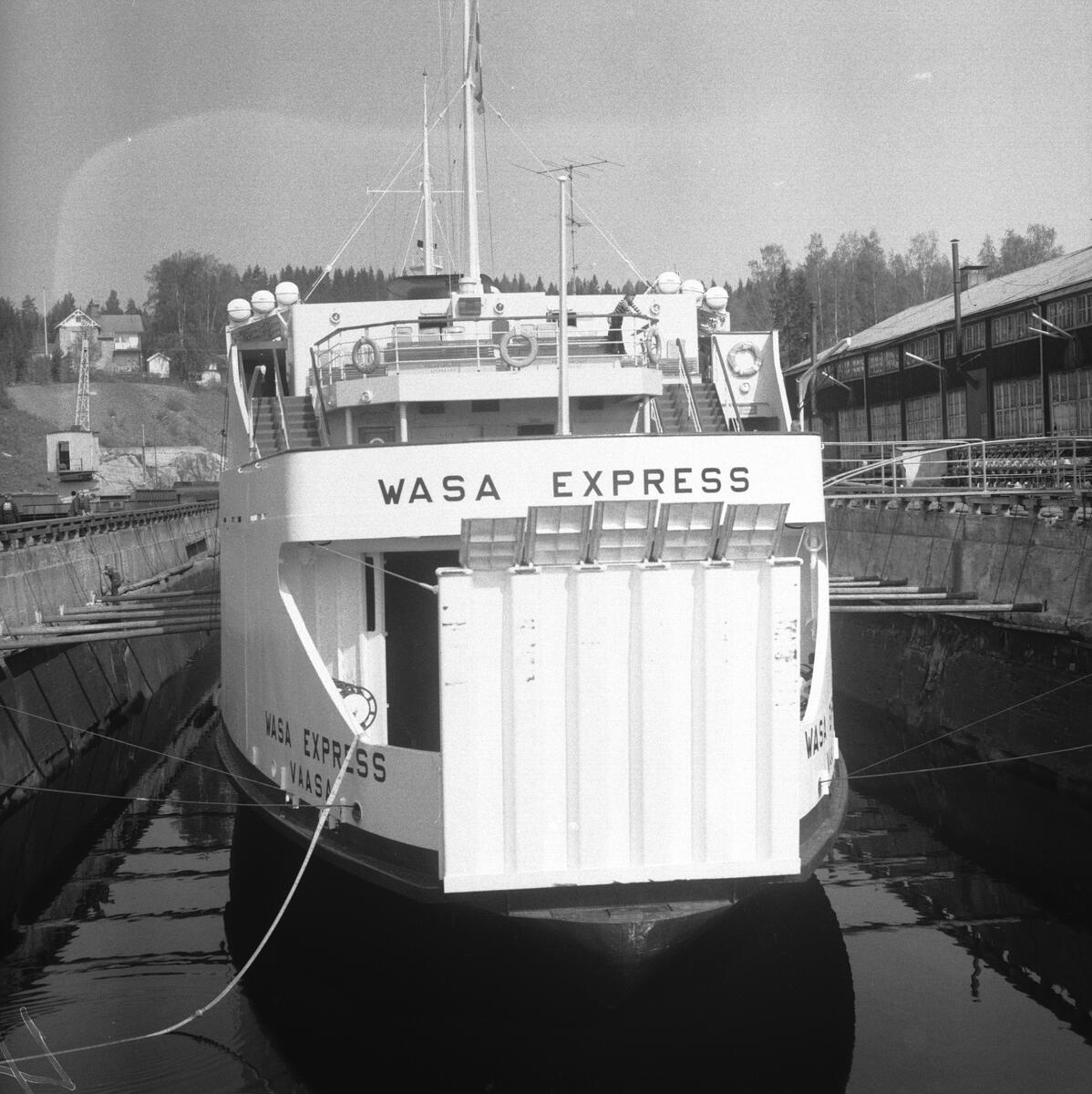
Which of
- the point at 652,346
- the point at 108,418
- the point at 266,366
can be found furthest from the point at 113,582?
the point at 108,418

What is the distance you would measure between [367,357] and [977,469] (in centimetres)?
2401

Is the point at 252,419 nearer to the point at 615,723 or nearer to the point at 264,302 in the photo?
the point at 264,302

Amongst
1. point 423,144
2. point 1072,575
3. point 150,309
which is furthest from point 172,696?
point 150,309

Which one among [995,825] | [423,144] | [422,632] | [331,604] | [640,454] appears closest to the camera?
[640,454]

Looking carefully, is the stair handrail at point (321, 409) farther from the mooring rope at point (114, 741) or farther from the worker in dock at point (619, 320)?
the mooring rope at point (114, 741)

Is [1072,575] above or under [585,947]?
above

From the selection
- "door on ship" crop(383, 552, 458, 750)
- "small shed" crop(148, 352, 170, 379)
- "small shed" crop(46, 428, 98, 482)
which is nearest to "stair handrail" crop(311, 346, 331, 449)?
"door on ship" crop(383, 552, 458, 750)

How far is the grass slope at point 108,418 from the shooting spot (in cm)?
8319

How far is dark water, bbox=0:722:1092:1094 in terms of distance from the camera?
30.6ft

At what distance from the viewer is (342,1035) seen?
9945mm

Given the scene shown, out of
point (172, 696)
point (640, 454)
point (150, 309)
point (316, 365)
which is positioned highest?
point (150, 309)

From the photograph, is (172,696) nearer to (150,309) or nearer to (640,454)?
(640,454)

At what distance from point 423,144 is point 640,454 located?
Answer: 39.0 feet

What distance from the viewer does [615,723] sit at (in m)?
8.78
